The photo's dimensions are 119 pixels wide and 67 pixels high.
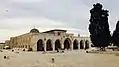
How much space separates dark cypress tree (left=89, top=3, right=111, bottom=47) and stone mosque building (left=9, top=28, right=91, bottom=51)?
2315 cm

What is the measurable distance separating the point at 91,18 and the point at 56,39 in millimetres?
25247

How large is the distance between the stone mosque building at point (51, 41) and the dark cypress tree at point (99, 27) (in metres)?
23.2

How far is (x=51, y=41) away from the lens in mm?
67375

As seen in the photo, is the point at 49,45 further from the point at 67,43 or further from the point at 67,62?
the point at 67,62

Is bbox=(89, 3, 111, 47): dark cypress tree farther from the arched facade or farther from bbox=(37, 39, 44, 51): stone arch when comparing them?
the arched facade

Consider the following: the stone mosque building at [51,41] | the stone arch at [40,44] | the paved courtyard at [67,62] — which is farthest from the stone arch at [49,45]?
the paved courtyard at [67,62]

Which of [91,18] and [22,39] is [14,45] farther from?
[91,18]

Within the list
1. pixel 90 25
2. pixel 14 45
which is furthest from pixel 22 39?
pixel 90 25

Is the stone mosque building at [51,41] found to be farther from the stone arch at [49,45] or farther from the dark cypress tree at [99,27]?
the dark cypress tree at [99,27]

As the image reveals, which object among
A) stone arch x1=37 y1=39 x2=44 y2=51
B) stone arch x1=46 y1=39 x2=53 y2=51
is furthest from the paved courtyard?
stone arch x1=46 y1=39 x2=53 y2=51

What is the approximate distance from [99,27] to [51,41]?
26064 millimetres

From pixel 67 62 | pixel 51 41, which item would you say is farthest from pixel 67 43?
pixel 67 62

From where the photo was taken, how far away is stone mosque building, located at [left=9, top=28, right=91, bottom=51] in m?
64.0

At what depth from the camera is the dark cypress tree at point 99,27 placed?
43.1 metres
